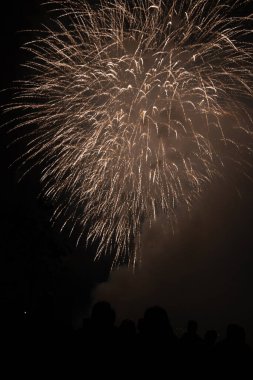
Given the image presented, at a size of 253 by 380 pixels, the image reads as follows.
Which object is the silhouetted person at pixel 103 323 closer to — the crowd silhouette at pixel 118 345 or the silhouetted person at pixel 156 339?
the crowd silhouette at pixel 118 345

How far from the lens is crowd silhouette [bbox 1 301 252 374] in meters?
4.96

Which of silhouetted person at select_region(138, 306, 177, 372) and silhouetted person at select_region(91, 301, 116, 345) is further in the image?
silhouetted person at select_region(91, 301, 116, 345)

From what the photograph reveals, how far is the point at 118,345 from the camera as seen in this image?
16.6ft

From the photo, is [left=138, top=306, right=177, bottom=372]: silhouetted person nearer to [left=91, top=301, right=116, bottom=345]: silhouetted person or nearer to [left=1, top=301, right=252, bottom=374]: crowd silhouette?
[left=1, top=301, right=252, bottom=374]: crowd silhouette

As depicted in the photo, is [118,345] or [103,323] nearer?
[118,345]

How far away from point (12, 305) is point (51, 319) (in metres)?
0.69

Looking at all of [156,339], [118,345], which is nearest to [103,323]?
[118,345]

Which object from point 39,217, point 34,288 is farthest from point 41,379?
point 39,217

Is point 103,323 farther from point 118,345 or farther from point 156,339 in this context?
point 156,339

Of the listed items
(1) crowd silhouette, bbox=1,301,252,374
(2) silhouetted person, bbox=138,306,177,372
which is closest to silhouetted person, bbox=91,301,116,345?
(1) crowd silhouette, bbox=1,301,252,374

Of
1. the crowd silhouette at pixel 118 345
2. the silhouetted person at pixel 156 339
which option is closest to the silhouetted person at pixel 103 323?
the crowd silhouette at pixel 118 345

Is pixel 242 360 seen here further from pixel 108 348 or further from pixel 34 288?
pixel 34 288

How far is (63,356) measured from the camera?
16.7 feet

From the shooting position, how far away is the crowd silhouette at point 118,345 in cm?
496
